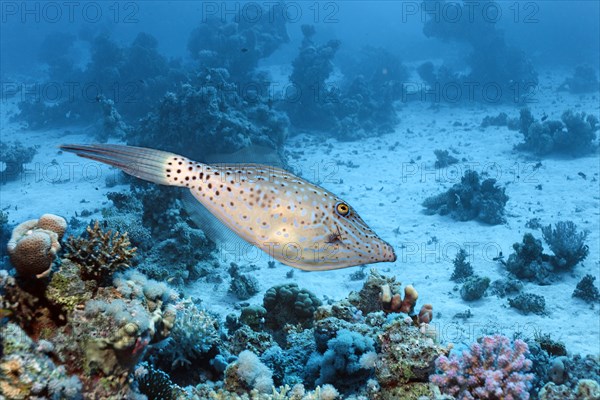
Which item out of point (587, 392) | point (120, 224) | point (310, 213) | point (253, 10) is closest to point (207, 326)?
point (310, 213)

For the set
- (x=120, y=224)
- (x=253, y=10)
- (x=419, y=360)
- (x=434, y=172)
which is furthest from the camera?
Result: (x=253, y=10)

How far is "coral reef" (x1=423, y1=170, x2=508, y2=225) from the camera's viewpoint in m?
14.1

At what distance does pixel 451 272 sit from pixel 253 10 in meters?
32.9

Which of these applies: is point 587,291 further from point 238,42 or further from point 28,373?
point 238,42

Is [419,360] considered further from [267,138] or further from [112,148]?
[267,138]

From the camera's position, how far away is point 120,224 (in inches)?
364

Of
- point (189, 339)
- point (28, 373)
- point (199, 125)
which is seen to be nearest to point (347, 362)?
Answer: point (189, 339)

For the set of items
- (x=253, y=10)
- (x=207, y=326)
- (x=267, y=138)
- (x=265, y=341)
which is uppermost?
(x=253, y=10)

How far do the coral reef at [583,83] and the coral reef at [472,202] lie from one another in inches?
1103

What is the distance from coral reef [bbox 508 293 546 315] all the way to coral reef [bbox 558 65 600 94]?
113ft

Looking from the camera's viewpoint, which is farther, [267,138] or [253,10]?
[253,10]

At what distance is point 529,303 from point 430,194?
8.75 meters

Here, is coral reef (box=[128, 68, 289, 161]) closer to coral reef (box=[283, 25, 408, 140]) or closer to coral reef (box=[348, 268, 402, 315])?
coral reef (box=[283, 25, 408, 140])

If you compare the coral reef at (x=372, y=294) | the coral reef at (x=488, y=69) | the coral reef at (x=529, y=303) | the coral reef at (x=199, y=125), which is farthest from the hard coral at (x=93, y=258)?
the coral reef at (x=488, y=69)
